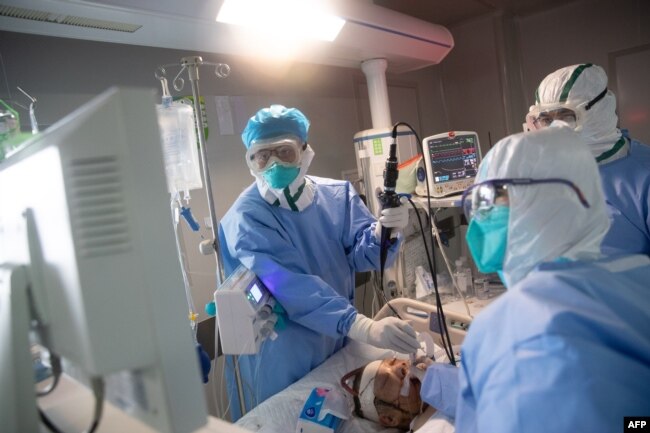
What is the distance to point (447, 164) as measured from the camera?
8.27 ft

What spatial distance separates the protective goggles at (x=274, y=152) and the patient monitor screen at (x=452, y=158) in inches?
37.1

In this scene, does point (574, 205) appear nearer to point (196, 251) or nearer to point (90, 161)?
point (90, 161)

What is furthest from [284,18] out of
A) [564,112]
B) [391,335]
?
[391,335]

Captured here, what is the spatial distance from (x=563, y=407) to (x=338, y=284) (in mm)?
1392

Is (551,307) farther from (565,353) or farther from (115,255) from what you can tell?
(115,255)

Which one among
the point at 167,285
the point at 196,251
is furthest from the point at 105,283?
the point at 196,251

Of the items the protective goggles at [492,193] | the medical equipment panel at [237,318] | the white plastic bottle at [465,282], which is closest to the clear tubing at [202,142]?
the medical equipment panel at [237,318]

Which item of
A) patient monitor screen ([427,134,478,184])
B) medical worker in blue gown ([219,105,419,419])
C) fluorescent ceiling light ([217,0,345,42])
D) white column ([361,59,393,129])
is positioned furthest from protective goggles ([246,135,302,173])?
white column ([361,59,393,129])

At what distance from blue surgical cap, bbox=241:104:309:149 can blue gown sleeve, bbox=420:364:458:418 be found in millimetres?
1198

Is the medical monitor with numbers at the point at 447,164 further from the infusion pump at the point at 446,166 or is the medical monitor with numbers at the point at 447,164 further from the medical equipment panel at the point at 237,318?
the medical equipment panel at the point at 237,318

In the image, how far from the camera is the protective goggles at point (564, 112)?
1896 mm

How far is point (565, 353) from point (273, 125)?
60.1 inches

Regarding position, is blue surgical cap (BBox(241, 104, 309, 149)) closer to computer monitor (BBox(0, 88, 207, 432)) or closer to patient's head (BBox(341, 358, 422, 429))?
patient's head (BBox(341, 358, 422, 429))

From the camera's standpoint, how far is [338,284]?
6.67 feet
